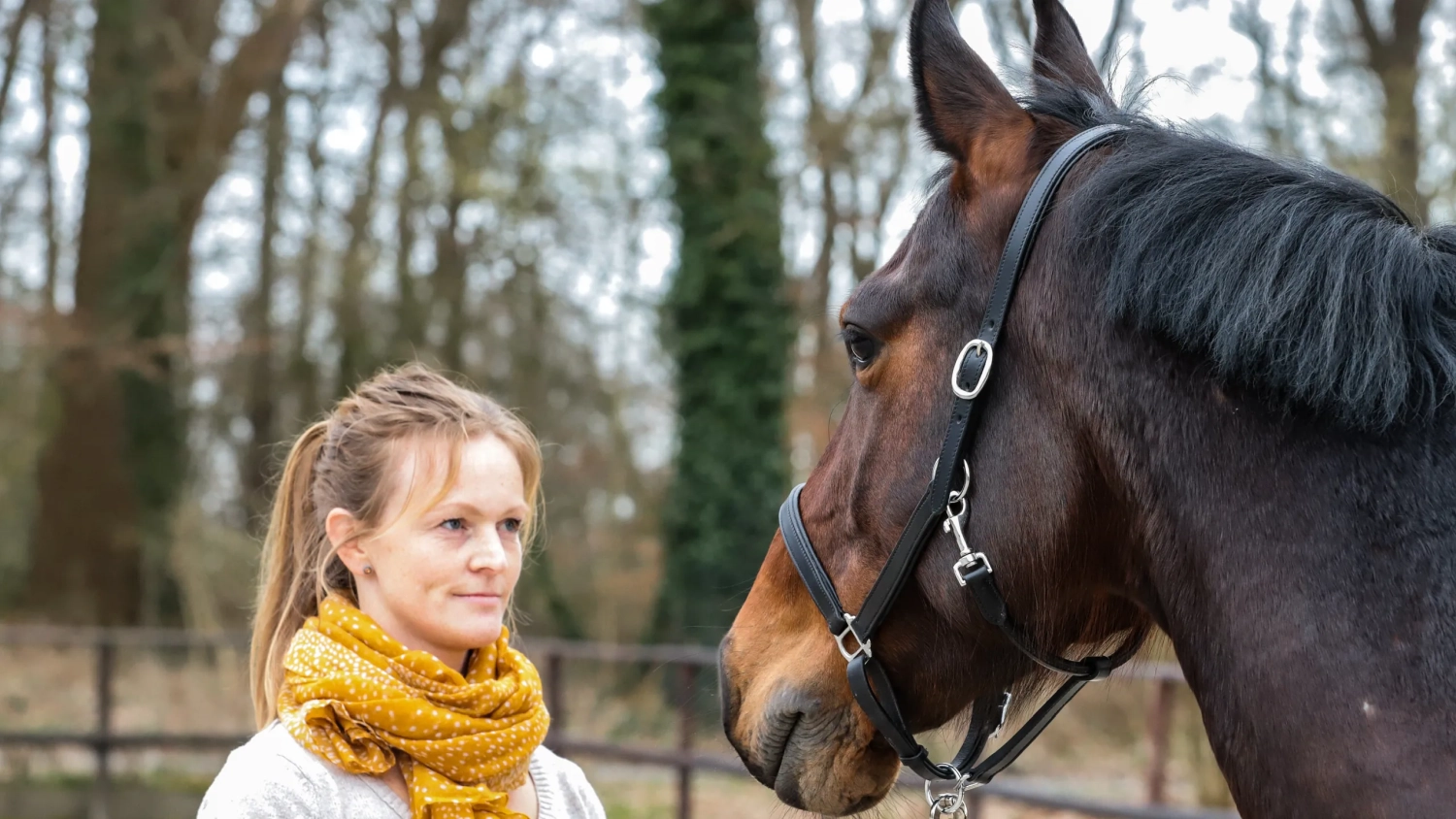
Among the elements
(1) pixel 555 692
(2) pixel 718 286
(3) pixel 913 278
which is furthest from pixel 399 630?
(2) pixel 718 286

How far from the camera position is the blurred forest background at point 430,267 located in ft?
38.2

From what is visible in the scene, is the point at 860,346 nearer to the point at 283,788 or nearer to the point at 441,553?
the point at 441,553

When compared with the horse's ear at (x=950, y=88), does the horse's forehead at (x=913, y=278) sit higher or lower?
lower

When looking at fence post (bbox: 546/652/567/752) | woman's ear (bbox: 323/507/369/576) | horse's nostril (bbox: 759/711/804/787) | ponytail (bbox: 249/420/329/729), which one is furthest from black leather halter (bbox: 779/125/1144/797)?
fence post (bbox: 546/652/567/752)

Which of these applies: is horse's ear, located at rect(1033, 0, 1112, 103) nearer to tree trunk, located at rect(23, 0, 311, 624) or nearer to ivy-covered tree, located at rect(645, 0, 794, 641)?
ivy-covered tree, located at rect(645, 0, 794, 641)

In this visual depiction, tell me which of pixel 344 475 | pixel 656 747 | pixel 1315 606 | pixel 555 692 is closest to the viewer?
pixel 1315 606

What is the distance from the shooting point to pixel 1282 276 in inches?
56.9

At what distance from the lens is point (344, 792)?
182 cm

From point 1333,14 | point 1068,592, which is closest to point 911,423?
point 1068,592

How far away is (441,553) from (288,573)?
41 centimetres

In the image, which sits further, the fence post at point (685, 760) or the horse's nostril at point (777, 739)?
the fence post at point (685, 760)

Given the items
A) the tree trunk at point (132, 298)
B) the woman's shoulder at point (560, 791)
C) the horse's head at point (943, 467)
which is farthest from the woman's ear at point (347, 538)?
the tree trunk at point (132, 298)

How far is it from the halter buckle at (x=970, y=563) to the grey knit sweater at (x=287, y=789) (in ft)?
2.90

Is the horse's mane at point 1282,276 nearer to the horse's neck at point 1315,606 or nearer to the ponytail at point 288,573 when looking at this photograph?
the horse's neck at point 1315,606
